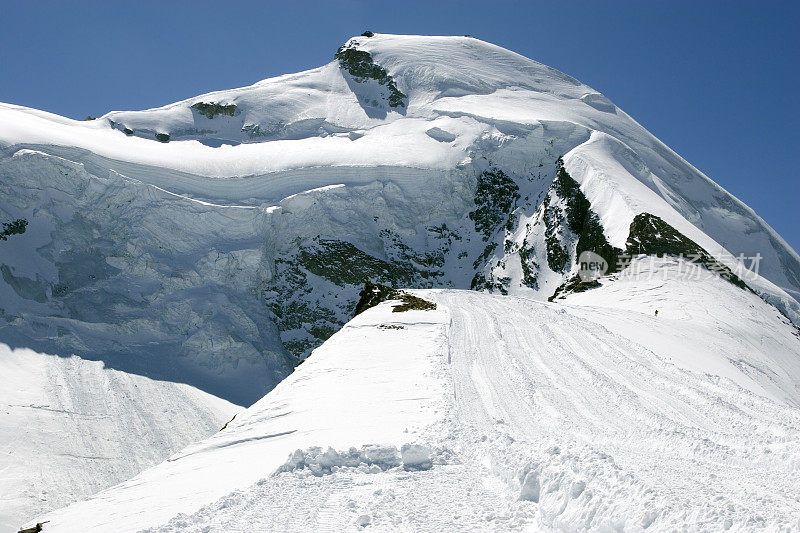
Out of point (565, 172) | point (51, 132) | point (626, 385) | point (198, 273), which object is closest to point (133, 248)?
point (198, 273)

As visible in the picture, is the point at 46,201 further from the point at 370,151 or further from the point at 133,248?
the point at 370,151

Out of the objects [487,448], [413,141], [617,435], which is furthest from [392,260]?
[487,448]

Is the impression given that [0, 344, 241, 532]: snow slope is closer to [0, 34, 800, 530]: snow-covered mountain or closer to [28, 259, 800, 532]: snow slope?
[0, 34, 800, 530]: snow-covered mountain

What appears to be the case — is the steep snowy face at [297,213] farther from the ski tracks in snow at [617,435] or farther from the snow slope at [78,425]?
the ski tracks in snow at [617,435]

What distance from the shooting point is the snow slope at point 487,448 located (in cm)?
484

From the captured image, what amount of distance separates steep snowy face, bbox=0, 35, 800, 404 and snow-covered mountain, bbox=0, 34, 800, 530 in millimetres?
164

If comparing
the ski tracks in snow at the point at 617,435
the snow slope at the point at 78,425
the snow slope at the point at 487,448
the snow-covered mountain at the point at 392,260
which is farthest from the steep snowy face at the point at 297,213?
the snow slope at the point at 487,448

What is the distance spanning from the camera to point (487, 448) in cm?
643

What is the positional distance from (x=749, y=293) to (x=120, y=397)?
95.8 feet

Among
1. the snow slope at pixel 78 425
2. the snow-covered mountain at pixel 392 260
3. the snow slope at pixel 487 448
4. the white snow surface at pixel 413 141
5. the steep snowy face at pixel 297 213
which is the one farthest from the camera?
the white snow surface at pixel 413 141

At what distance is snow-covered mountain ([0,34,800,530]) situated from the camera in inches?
301

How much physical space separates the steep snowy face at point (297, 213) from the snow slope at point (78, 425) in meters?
1.33

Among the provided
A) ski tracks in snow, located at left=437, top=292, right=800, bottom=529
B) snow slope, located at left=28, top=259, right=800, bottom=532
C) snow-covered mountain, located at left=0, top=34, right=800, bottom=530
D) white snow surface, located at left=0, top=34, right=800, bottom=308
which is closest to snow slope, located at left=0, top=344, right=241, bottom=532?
snow-covered mountain, located at left=0, top=34, right=800, bottom=530

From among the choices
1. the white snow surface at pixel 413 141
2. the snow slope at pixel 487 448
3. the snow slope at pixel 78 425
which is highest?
the white snow surface at pixel 413 141
